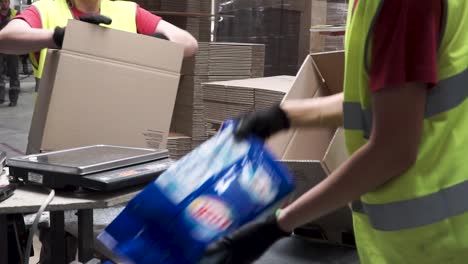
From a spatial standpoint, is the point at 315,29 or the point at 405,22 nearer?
the point at 405,22

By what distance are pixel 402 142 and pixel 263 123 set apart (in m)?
0.34

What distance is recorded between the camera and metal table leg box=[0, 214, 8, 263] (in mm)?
1500

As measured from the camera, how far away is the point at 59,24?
2309 millimetres

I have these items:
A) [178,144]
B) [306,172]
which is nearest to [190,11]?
[178,144]

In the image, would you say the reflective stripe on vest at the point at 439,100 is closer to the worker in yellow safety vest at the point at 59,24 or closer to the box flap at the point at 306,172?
the worker in yellow safety vest at the point at 59,24

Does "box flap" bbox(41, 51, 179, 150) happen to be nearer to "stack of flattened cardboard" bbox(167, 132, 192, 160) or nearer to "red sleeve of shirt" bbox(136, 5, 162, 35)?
"red sleeve of shirt" bbox(136, 5, 162, 35)

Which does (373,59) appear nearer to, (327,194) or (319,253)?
(327,194)

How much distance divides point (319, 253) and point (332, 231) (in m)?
0.14

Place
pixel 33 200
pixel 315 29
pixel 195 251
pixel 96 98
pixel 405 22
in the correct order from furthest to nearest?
pixel 315 29
pixel 96 98
pixel 33 200
pixel 195 251
pixel 405 22

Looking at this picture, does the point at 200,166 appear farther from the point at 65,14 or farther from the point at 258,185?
the point at 65,14

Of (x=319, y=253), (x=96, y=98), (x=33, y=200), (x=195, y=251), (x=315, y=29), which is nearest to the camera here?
(x=195, y=251)

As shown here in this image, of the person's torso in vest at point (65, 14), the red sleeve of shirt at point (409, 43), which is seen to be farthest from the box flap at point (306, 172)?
the red sleeve of shirt at point (409, 43)

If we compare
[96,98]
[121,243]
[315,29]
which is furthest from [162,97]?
[315,29]

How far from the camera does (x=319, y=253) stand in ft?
10.1
